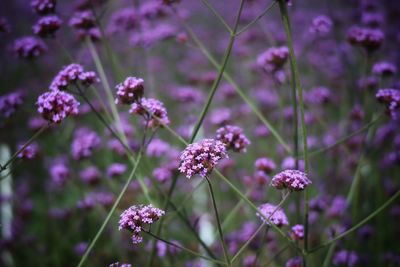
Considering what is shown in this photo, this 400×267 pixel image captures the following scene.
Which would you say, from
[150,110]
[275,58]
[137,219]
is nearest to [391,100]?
[275,58]

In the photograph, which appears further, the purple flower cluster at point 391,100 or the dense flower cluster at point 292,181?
the purple flower cluster at point 391,100

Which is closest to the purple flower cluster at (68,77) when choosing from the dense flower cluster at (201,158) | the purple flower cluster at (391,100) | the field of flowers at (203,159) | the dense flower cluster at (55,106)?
the field of flowers at (203,159)

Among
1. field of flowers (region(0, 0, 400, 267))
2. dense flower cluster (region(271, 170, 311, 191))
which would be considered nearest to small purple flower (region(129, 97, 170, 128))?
field of flowers (region(0, 0, 400, 267))

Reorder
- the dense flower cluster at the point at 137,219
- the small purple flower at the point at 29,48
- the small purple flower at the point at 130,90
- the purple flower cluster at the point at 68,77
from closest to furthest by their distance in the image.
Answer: the dense flower cluster at the point at 137,219, the small purple flower at the point at 130,90, the purple flower cluster at the point at 68,77, the small purple flower at the point at 29,48

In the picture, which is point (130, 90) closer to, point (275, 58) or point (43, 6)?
point (43, 6)

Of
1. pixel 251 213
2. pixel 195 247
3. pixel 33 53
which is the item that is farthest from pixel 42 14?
pixel 251 213

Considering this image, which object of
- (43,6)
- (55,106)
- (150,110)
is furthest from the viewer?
(43,6)

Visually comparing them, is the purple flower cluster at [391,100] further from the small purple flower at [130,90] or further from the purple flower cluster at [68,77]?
the purple flower cluster at [68,77]
